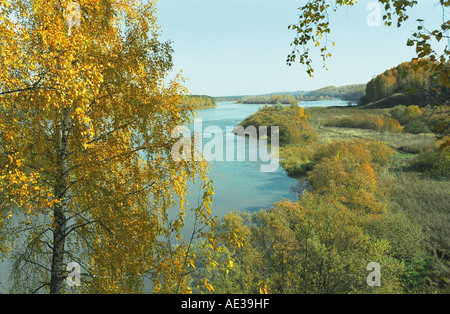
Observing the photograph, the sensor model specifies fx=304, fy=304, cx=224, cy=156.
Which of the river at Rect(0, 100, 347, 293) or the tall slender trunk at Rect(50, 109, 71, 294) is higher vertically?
the tall slender trunk at Rect(50, 109, 71, 294)

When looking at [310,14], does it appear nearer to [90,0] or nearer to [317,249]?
[90,0]

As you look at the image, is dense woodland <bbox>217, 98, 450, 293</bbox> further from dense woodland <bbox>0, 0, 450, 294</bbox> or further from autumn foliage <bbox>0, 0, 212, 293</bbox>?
autumn foliage <bbox>0, 0, 212, 293</bbox>

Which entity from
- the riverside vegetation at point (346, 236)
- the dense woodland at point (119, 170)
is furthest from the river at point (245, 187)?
the dense woodland at point (119, 170)

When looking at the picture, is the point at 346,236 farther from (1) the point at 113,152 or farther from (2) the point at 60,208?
(2) the point at 60,208

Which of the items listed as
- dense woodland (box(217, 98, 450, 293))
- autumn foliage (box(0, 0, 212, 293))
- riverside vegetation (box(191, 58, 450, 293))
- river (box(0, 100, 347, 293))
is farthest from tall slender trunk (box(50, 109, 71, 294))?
river (box(0, 100, 347, 293))

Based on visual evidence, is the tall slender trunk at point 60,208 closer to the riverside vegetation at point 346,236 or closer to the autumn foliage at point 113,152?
the autumn foliage at point 113,152

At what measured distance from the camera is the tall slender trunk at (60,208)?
604cm

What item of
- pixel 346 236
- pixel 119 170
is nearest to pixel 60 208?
pixel 119 170

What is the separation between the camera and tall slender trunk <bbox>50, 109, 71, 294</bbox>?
6.04 m

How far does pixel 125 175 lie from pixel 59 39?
3040 millimetres
